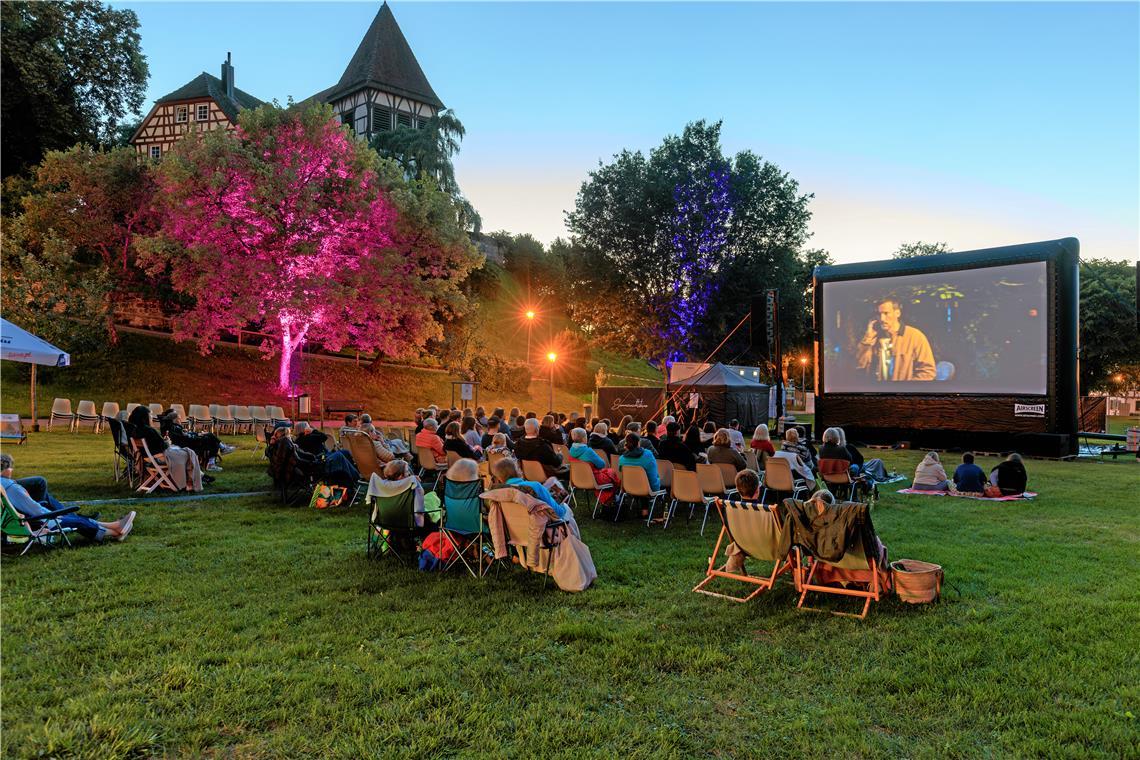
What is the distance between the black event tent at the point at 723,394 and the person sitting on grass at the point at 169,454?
1407cm

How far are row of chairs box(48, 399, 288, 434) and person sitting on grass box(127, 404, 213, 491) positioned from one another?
274 inches

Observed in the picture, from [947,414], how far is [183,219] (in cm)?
2234

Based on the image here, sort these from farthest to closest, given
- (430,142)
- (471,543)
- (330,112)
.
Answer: (430,142)
(330,112)
(471,543)

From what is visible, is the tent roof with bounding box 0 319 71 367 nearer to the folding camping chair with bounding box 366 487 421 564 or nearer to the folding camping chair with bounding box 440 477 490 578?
the folding camping chair with bounding box 366 487 421 564

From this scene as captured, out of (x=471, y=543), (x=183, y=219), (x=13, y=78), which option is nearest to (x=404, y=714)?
(x=471, y=543)

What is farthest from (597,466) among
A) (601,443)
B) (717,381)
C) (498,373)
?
(498,373)

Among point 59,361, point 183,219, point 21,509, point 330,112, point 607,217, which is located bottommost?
point 21,509

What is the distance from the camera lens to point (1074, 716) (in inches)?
120

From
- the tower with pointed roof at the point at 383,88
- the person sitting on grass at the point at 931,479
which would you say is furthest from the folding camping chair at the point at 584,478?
the tower with pointed roof at the point at 383,88

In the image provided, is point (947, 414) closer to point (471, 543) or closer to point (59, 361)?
point (471, 543)

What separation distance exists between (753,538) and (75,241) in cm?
2716

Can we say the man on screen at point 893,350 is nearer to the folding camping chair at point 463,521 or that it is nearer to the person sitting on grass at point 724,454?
the person sitting on grass at point 724,454

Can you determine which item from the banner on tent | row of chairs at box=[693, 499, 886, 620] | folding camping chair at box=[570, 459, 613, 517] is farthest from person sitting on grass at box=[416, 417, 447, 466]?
the banner on tent

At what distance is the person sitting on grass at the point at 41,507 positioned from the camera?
18.4 feet
